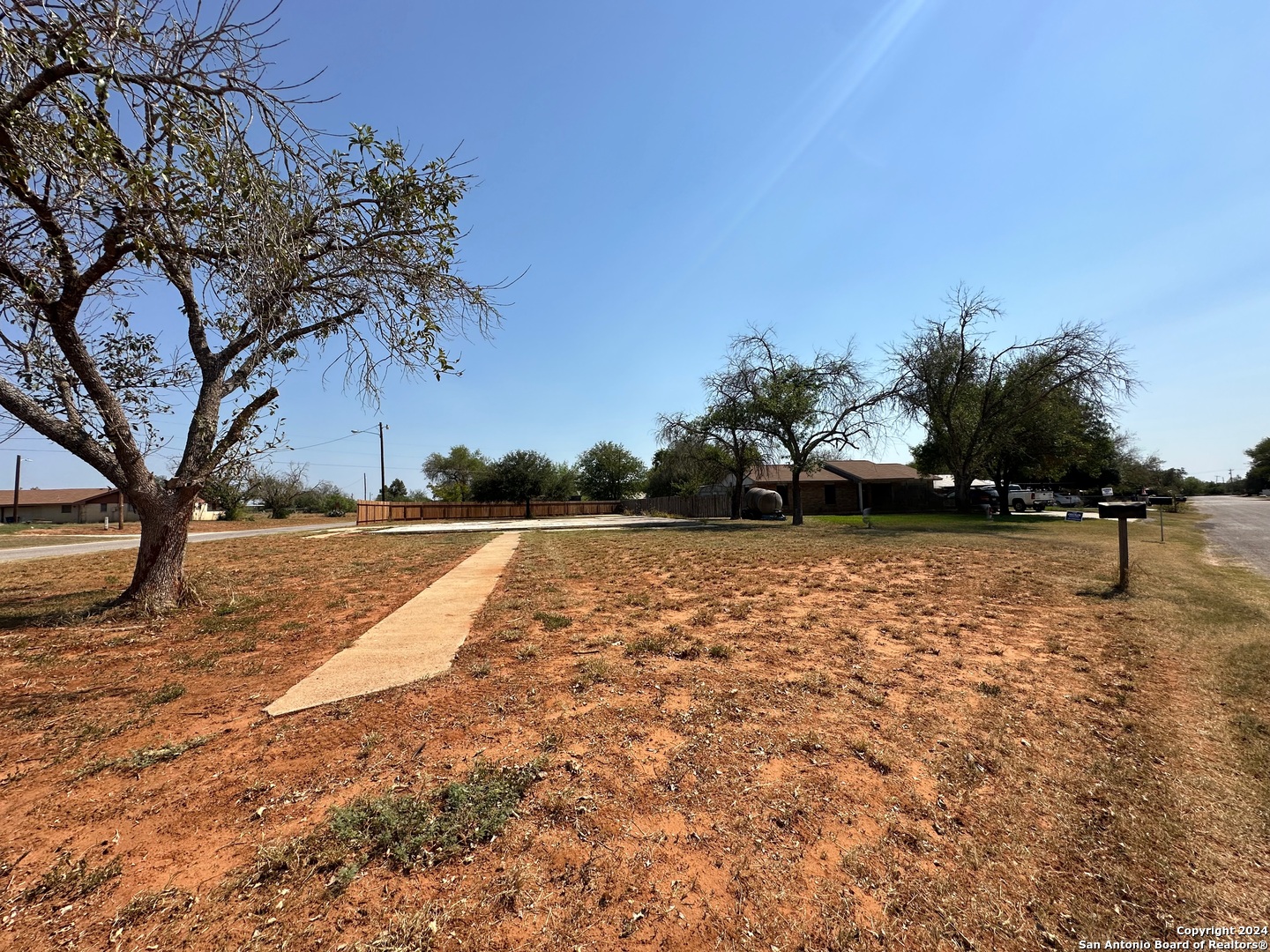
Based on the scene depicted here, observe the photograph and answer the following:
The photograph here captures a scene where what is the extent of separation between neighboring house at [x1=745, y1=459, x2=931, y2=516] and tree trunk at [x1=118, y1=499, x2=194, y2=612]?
118 feet

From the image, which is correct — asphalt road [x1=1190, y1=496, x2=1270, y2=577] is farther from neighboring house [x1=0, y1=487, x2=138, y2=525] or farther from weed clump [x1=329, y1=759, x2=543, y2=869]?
neighboring house [x1=0, y1=487, x2=138, y2=525]

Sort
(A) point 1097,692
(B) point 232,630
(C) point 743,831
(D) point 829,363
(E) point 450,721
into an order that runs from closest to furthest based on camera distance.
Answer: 1. (C) point 743,831
2. (E) point 450,721
3. (A) point 1097,692
4. (B) point 232,630
5. (D) point 829,363

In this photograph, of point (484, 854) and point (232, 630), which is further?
point (232, 630)

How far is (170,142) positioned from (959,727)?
6.90 metres

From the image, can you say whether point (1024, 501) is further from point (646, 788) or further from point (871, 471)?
point (646, 788)

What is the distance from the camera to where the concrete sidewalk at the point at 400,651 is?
13.8ft

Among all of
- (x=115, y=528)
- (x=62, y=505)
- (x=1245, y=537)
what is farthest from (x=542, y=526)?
(x=62, y=505)

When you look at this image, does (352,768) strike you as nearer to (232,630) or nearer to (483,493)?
(232,630)

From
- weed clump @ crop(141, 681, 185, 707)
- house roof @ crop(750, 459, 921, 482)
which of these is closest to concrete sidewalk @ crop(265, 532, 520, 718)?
weed clump @ crop(141, 681, 185, 707)

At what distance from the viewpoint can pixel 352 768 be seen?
10.00 feet

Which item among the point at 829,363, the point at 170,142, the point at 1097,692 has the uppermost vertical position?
the point at 829,363

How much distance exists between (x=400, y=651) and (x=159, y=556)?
4.38 m

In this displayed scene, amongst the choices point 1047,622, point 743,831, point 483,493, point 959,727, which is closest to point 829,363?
point 1047,622

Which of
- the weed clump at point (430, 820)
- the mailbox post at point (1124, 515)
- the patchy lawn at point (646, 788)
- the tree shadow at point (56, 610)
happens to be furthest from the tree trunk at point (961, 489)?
the tree shadow at point (56, 610)
